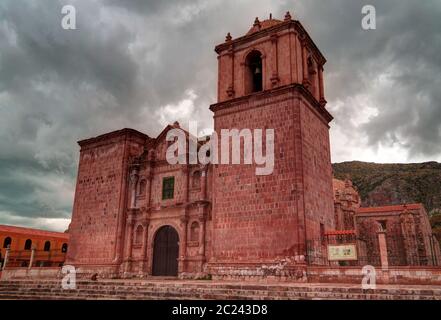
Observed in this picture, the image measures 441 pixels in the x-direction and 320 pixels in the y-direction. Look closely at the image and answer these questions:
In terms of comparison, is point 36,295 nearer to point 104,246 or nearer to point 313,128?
point 104,246

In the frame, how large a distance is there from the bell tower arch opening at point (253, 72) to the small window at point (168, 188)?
5.77m

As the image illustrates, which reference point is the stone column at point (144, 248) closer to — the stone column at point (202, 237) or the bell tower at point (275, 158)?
the stone column at point (202, 237)

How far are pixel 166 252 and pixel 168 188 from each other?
3092mm

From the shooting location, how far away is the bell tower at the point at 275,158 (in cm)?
1424

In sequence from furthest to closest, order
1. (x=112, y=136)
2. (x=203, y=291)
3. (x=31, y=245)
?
(x=31, y=245)
(x=112, y=136)
(x=203, y=291)

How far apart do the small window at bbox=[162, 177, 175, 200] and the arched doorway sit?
1.53 m

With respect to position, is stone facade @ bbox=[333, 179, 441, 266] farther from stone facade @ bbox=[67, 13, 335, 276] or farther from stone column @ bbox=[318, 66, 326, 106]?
stone facade @ bbox=[67, 13, 335, 276]

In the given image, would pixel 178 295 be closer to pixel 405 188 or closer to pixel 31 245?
pixel 31 245

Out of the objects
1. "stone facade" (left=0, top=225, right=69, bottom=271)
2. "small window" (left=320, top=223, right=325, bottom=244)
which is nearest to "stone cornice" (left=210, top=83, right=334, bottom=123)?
"small window" (left=320, top=223, right=325, bottom=244)

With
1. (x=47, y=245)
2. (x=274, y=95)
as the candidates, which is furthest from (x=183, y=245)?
(x=47, y=245)

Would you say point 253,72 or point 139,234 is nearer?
point 253,72

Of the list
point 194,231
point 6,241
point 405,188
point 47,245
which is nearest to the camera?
point 194,231

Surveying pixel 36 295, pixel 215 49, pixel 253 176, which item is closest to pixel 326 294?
pixel 253 176

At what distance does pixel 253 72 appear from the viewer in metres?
18.1
